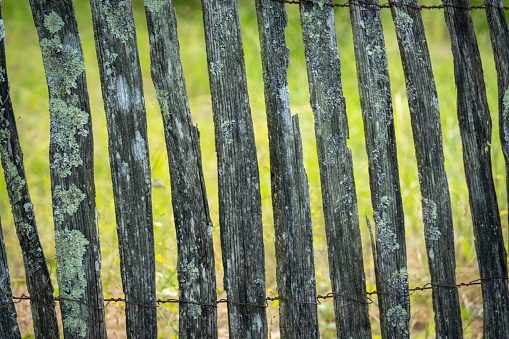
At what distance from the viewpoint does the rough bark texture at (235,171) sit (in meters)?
1.92

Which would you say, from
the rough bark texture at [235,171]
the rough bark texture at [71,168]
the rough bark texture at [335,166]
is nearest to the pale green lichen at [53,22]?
the rough bark texture at [71,168]

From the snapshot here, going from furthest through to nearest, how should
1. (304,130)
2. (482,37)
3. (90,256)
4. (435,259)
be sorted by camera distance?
(482,37) → (304,130) → (435,259) → (90,256)

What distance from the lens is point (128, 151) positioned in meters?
1.88

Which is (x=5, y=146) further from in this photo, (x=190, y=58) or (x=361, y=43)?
(x=190, y=58)

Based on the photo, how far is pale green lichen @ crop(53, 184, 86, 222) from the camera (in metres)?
1.85

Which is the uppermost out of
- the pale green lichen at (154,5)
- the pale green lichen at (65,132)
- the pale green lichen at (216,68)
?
the pale green lichen at (154,5)

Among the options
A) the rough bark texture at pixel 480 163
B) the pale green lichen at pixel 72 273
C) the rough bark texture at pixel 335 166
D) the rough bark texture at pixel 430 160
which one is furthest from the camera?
the rough bark texture at pixel 480 163

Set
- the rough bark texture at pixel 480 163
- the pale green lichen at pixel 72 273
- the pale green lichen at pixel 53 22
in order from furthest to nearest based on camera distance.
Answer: the rough bark texture at pixel 480 163, the pale green lichen at pixel 72 273, the pale green lichen at pixel 53 22

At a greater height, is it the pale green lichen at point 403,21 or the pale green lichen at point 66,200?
the pale green lichen at point 403,21

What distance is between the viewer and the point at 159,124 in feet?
17.6

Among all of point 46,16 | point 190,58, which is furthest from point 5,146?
point 190,58

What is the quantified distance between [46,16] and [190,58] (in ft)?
16.9

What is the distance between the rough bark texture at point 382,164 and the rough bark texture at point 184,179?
2.75 feet

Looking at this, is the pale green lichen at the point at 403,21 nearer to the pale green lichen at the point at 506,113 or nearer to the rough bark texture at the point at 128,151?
the pale green lichen at the point at 506,113
